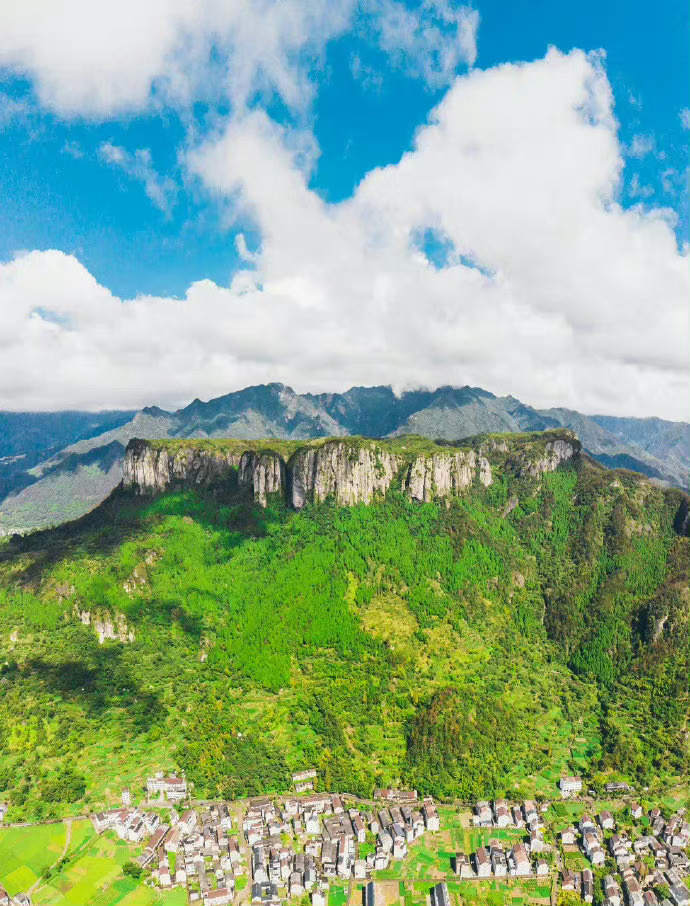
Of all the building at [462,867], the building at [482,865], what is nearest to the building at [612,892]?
the building at [482,865]

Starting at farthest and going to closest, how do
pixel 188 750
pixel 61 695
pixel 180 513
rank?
pixel 180 513 < pixel 61 695 < pixel 188 750

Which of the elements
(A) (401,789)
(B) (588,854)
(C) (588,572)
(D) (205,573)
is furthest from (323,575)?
(B) (588,854)

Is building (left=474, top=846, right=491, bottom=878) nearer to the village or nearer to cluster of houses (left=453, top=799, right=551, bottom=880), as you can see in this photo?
cluster of houses (left=453, top=799, right=551, bottom=880)

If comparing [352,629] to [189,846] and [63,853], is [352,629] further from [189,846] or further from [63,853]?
[63,853]

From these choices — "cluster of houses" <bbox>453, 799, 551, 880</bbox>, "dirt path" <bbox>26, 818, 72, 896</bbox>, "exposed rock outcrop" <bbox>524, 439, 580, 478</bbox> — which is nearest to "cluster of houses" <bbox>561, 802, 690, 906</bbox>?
"cluster of houses" <bbox>453, 799, 551, 880</bbox>

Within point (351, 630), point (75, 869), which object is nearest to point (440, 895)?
point (75, 869)

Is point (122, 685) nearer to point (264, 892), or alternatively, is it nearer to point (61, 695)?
point (61, 695)

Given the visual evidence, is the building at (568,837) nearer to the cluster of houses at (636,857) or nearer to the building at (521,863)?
the cluster of houses at (636,857)
